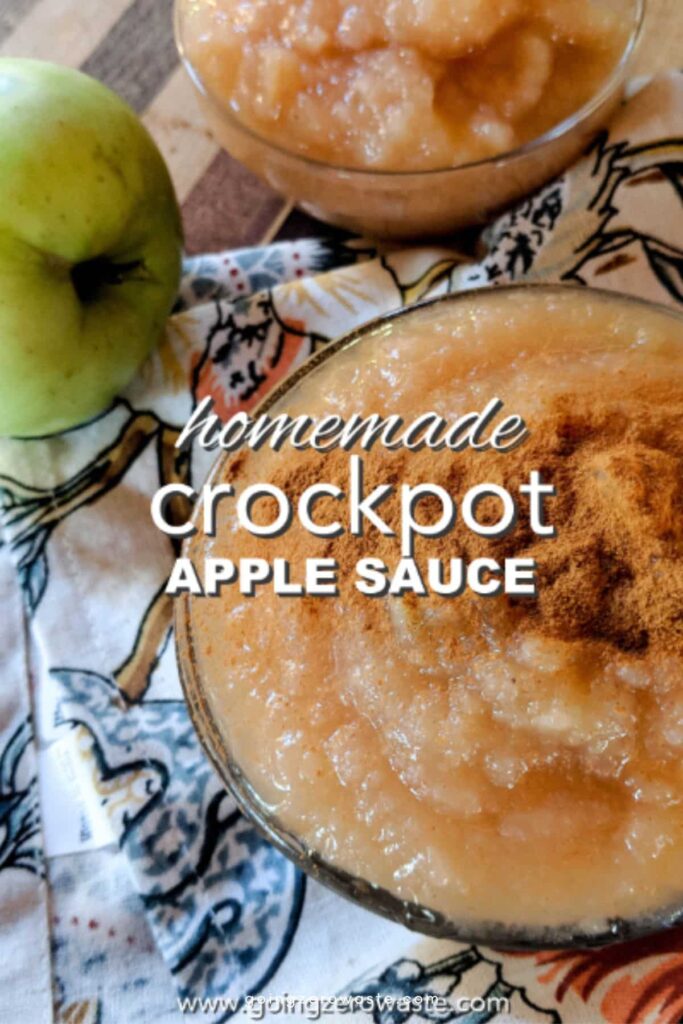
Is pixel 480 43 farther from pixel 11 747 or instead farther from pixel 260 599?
pixel 11 747

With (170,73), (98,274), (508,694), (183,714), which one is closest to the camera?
(508,694)

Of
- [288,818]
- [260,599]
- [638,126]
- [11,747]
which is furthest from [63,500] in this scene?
[638,126]

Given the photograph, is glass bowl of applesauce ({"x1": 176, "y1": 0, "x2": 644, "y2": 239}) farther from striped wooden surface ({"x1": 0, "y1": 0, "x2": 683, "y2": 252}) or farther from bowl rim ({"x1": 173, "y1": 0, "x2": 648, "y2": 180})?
striped wooden surface ({"x1": 0, "y1": 0, "x2": 683, "y2": 252})

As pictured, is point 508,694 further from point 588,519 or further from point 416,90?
point 416,90

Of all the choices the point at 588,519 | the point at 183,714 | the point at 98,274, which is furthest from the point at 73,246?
the point at 588,519

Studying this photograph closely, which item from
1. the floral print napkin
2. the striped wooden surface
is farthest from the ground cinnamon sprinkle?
the striped wooden surface

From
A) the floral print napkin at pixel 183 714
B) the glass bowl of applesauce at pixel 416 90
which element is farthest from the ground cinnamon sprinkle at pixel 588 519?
the glass bowl of applesauce at pixel 416 90

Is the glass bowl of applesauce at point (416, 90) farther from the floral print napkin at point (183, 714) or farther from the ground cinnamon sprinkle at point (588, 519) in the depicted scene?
the ground cinnamon sprinkle at point (588, 519)
